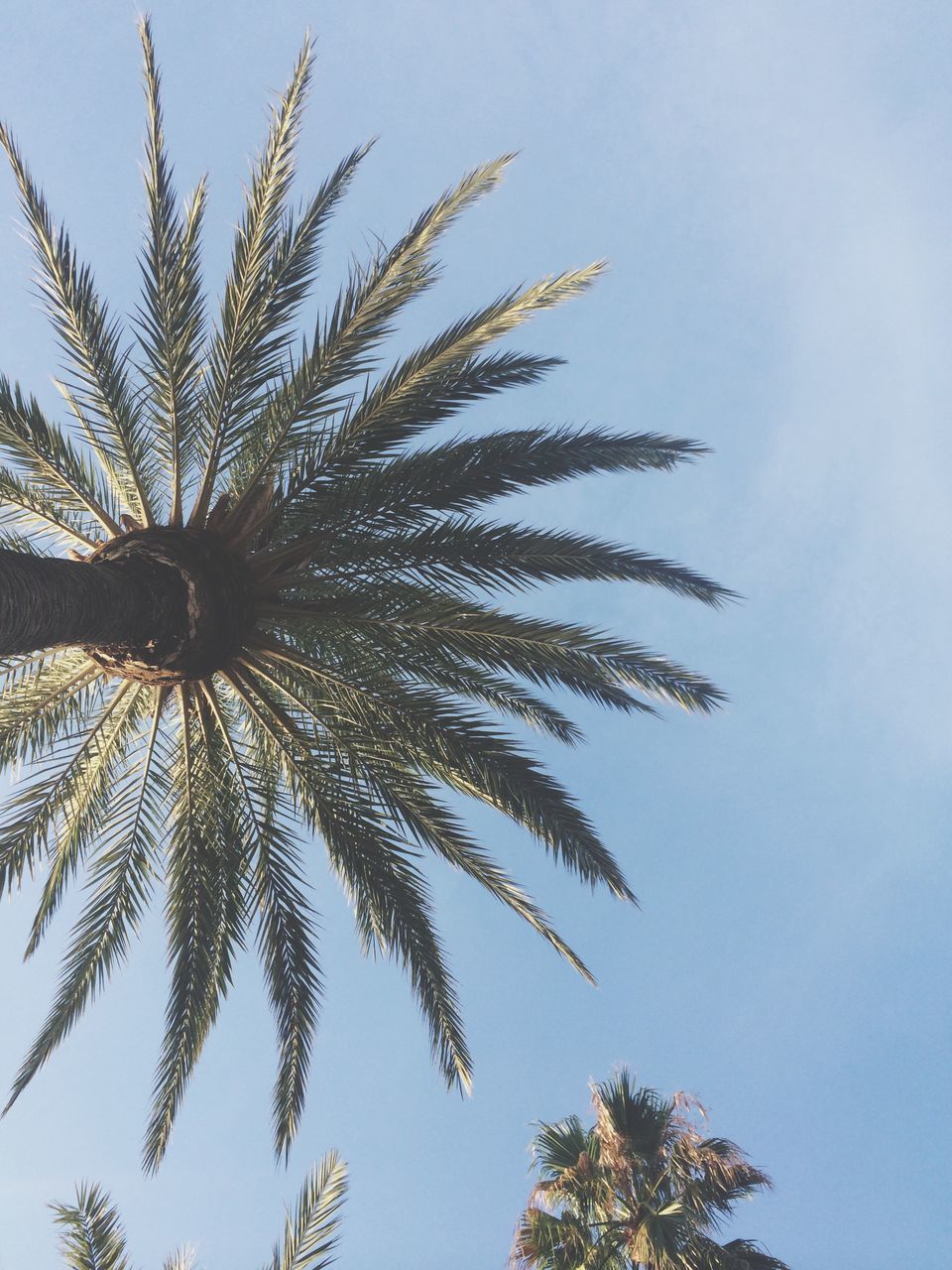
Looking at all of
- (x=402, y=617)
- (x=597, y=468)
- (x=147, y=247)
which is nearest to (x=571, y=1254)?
(x=402, y=617)

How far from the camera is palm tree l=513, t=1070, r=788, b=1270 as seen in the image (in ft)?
28.2

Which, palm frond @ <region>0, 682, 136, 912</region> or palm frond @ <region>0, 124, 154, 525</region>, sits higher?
palm frond @ <region>0, 124, 154, 525</region>

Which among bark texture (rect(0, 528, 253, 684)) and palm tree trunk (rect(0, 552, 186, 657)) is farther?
bark texture (rect(0, 528, 253, 684))

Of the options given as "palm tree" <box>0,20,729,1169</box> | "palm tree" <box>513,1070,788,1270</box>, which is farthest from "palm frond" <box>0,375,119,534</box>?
"palm tree" <box>513,1070,788,1270</box>

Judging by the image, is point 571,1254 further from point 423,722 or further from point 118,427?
point 118,427

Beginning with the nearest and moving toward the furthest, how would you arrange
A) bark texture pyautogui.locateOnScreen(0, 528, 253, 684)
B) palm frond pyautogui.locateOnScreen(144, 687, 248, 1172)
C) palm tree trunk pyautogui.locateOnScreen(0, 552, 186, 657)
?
palm tree trunk pyautogui.locateOnScreen(0, 552, 186, 657) < bark texture pyautogui.locateOnScreen(0, 528, 253, 684) < palm frond pyautogui.locateOnScreen(144, 687, 248, 1172)

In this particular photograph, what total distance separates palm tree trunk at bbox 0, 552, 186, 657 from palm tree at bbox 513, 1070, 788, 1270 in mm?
7000

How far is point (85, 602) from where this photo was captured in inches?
245

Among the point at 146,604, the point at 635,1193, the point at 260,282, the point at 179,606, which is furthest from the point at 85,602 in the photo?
the point at 635,1193

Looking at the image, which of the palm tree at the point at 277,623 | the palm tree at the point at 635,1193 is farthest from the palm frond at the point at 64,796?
the palm tree at the point at 635,1193

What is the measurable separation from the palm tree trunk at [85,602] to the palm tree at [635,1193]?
700 centimetres

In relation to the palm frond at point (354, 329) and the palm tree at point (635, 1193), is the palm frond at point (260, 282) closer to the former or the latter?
the palm frond at point (354, 329)

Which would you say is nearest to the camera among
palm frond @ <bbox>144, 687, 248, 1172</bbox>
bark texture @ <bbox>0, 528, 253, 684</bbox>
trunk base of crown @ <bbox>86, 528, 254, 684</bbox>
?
bark texture @ <bbox>0, 528, 253, 684</bbox>

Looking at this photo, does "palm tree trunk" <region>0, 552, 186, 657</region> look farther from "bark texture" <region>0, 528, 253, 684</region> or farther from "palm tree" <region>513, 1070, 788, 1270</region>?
"palm tree" <region>513, 1070, 788, 1270</region>
